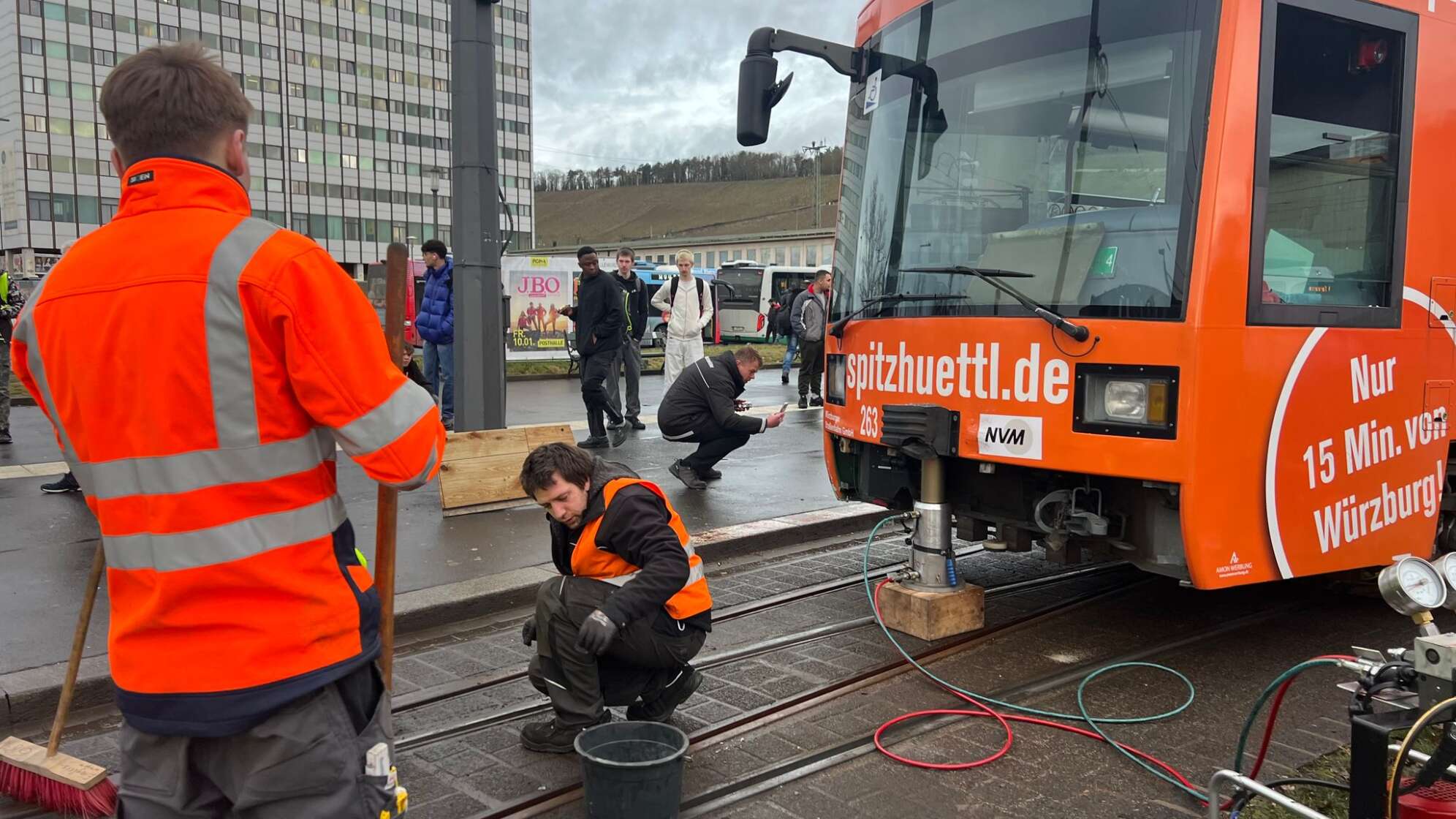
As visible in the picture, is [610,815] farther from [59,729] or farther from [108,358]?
[108,358]

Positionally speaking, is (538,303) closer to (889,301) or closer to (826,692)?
(889,301)

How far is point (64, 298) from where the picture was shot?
1.89 metres

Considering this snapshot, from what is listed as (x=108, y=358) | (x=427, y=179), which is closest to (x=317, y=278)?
(x=108, y=358)

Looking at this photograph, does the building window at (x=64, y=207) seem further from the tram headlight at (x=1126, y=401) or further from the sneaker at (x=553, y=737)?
the tram headlight at (x=1126, y=401)

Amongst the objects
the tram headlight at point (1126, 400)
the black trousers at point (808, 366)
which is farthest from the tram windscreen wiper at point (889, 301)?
the black trousers at point (808, 366)

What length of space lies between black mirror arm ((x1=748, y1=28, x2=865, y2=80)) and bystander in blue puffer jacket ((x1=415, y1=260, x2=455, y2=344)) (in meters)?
5.86

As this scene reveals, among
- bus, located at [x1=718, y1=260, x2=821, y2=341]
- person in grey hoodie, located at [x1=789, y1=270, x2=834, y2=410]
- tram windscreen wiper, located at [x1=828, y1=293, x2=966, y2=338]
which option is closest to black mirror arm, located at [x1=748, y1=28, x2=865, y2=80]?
tram windscreen wiper, located at [x1=828, y1=293, x2=966, y2=338]

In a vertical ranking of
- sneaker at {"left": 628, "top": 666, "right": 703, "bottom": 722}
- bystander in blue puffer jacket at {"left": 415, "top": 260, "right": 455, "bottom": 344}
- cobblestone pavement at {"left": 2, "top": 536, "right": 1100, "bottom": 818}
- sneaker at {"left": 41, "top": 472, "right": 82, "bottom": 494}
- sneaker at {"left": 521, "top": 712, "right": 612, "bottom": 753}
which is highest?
bystander in blue puffer jacket at {"left": 415, "top": 260, "right": 455, "bottom": 344}

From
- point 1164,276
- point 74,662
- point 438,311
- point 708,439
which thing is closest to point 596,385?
point 438,311

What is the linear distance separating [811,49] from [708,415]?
368 centimetres

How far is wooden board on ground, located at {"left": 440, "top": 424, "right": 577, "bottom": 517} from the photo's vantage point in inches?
291

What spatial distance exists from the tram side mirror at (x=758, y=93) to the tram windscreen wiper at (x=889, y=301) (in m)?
0.92

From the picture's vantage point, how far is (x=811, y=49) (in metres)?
5.44

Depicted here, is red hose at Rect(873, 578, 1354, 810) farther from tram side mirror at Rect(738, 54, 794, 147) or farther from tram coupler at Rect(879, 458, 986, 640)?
tram side mirror at Rect(738, 54, 794, 147)
